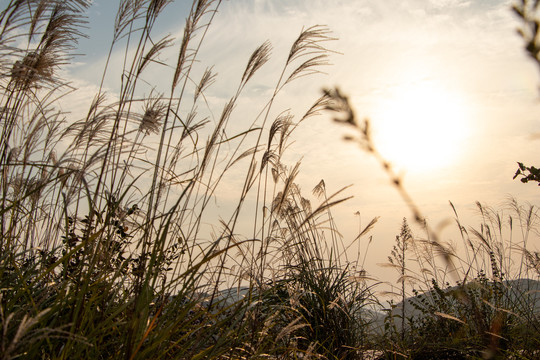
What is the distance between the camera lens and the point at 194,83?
9.41ft

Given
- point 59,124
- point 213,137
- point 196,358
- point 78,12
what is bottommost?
point 196,358

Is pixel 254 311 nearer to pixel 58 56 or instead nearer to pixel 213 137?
pixel 213 137

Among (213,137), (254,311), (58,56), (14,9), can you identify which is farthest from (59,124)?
(254,311)

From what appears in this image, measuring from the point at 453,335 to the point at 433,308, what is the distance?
0.67 meters

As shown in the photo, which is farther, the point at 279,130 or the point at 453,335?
the point at 453,335

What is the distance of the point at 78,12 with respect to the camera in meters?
2.67

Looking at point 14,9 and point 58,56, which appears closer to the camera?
point 14,9

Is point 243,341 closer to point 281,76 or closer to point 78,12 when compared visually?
point 281,76

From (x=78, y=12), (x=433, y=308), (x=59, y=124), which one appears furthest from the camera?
(x=433, y=308)

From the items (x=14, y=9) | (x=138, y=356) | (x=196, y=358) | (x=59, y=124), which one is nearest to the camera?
(x=138, y=356)

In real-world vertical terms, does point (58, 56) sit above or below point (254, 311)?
above

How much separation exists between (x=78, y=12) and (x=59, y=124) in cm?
91

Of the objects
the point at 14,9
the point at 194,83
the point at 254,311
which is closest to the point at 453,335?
the point at 254,311

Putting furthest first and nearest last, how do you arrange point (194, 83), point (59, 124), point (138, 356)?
point (59, 124), point (194, 83), point (138, 356)
